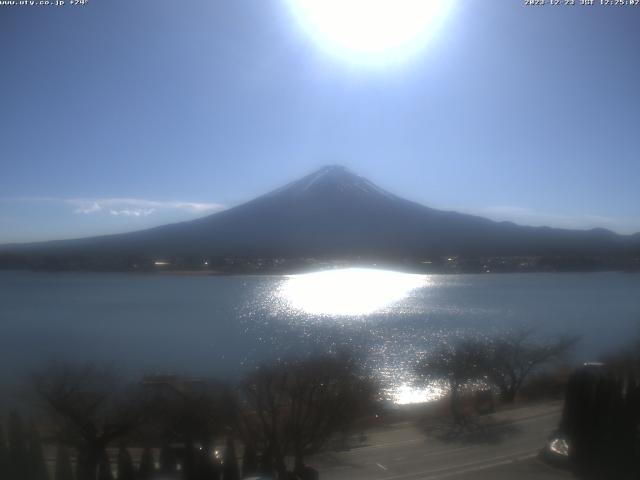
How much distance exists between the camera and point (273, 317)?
5.17 metres

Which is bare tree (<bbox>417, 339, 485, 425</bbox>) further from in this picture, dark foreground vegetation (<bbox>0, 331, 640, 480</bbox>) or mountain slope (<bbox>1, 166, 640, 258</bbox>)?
mountain slope (<bbox>1, 166, 640, 258</bbox>)

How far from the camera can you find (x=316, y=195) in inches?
339

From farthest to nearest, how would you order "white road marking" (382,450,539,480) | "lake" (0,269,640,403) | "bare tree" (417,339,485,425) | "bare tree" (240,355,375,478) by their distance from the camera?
"lake" (0,269,640,403), "bare tree" (417,339,485,425), "bare tree" (240,355,375,478), "white road marking" (382,450,539,480)

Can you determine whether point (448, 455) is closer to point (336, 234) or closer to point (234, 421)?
point (234, 421)

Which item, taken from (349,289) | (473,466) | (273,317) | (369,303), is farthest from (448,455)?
(349,289)

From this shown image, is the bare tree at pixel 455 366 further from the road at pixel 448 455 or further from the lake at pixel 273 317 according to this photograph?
the road at pixel 448 455

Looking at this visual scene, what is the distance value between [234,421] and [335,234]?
180 inches

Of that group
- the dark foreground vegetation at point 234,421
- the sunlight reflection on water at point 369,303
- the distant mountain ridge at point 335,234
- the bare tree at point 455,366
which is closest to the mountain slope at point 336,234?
the distant mountain ridge at point 335,234

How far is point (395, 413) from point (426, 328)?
1737 mm

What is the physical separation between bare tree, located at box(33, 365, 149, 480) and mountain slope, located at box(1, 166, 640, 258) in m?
2.83

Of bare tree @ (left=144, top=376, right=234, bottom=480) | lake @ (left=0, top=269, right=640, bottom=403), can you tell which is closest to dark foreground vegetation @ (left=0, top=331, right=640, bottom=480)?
bare tree @ (left=144, top=376, right=234, bottom=480)

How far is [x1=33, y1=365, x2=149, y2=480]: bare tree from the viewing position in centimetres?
274

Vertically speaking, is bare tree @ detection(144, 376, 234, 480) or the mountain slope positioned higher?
the mountain slope

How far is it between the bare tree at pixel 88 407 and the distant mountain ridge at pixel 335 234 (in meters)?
2.53
